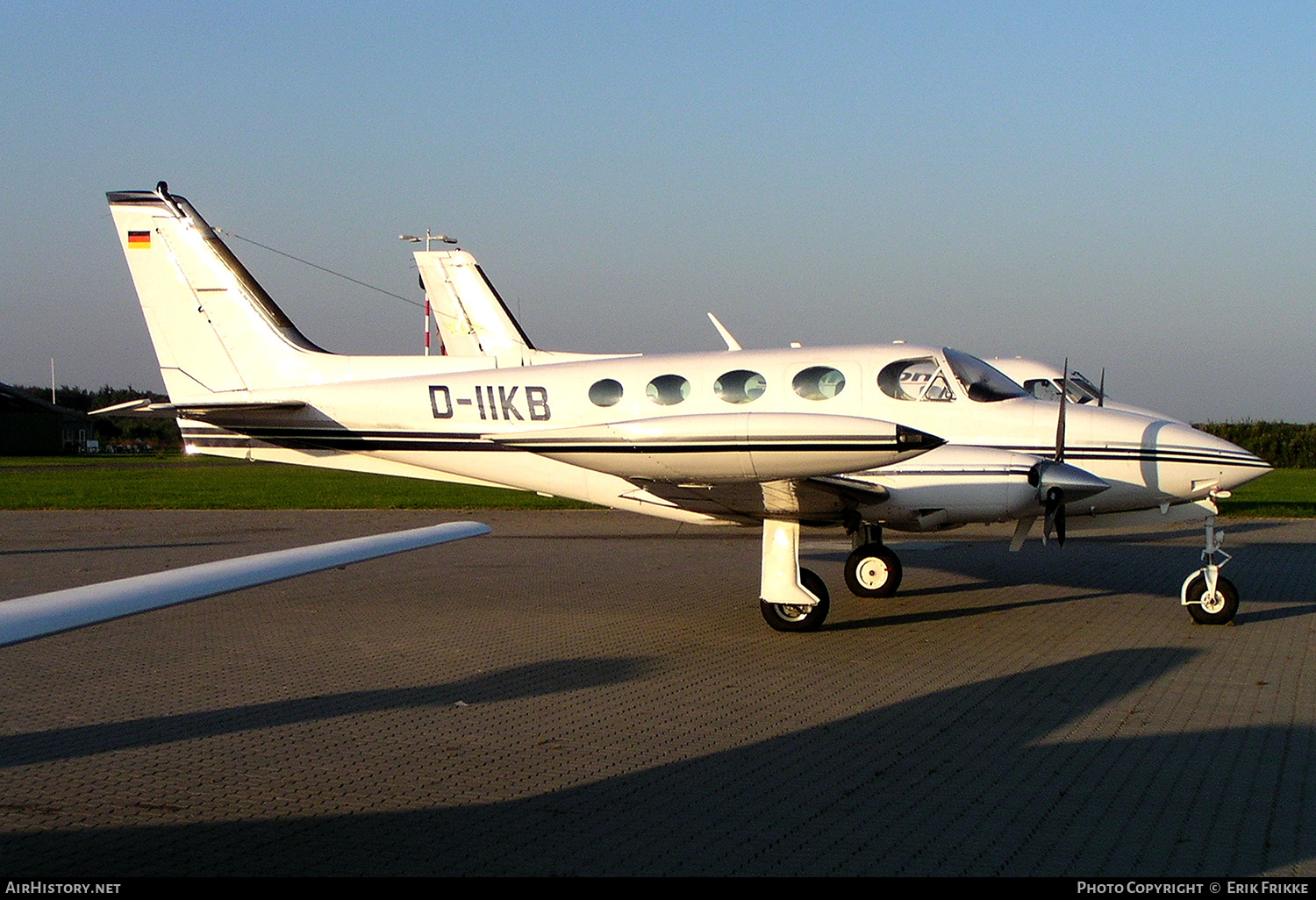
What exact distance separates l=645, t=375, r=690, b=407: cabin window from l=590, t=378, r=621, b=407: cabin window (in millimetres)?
336

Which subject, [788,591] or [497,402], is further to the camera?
[497,402]

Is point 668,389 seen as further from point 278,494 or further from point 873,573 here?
point 278,494

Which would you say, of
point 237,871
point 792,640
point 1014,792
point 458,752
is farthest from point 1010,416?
point 237,871

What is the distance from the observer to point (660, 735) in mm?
6723

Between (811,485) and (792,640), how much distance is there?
1.39 m

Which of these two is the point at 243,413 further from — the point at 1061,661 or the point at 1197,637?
the point at 1197,637

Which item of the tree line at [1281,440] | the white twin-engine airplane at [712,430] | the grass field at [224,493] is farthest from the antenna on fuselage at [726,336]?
the tree line at [1281,440]

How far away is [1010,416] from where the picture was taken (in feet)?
37.0

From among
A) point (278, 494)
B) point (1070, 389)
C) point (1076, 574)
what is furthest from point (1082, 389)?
point (278, 494)

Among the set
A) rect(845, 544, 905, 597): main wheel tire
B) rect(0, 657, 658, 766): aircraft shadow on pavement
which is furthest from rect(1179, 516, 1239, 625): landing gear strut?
rect(0, 657, 658, 766): aircraft shadow on pavement

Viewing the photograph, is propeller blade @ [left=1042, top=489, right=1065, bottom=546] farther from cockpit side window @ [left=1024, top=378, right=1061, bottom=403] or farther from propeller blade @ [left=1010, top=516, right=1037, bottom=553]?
cockpit side window @ [left=1024, top=378, right=1061, bottom=403]

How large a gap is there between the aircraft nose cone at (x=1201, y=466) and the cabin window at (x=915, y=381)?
2218 mm

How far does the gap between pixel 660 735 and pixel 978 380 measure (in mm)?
6217

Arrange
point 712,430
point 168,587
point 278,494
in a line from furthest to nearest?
point 278,494, point 712,430, point 168,587
